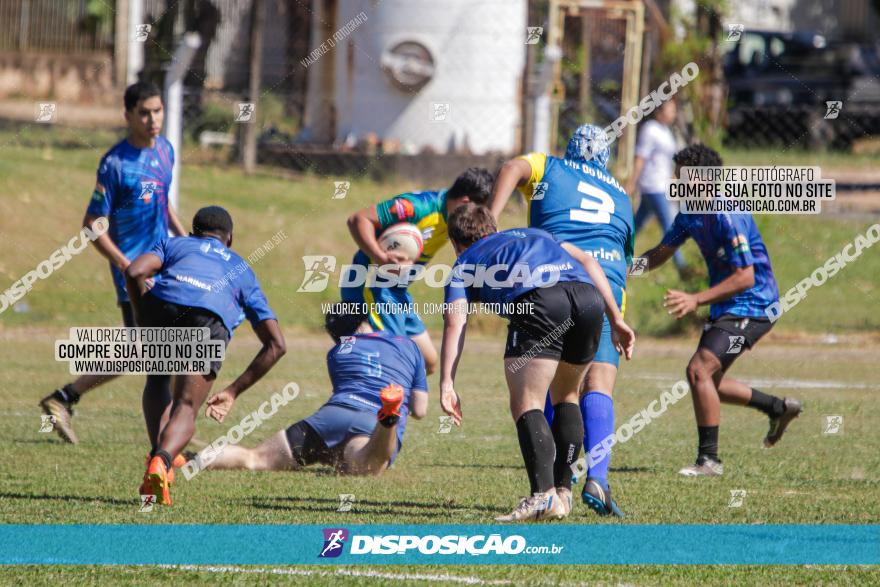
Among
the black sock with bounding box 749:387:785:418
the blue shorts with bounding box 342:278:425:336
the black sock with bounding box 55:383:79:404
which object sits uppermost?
the blue shorts with bounding box 342:278:425:336

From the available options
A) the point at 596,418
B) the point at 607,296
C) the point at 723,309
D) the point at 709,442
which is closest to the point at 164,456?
the point at 596,418

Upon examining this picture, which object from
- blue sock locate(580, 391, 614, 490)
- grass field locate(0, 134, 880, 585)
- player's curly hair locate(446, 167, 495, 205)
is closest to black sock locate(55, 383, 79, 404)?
grass field locate(0, 134, 880, 585)

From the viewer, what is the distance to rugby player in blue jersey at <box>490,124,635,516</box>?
7.00m

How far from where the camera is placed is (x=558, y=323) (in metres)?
6.26

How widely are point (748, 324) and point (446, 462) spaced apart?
81.1 inches

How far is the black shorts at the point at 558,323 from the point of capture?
20.5 feet

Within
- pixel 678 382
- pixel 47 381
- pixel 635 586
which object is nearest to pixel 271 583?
pixel 635 586

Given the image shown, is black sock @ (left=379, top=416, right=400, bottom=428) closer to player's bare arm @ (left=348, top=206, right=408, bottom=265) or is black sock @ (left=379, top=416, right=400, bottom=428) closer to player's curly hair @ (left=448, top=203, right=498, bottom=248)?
player's curly hair @ (left=448, top=203, right=498, bottom=248)

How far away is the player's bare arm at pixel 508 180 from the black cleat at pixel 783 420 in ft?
8.45

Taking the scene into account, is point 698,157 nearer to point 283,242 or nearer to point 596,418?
point 596,418

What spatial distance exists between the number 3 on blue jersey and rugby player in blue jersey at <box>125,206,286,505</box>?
1.68 m

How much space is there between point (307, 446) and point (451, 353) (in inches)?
65.5

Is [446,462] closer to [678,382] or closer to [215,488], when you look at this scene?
[215,488]

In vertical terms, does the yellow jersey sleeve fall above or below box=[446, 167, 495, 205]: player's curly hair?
above
